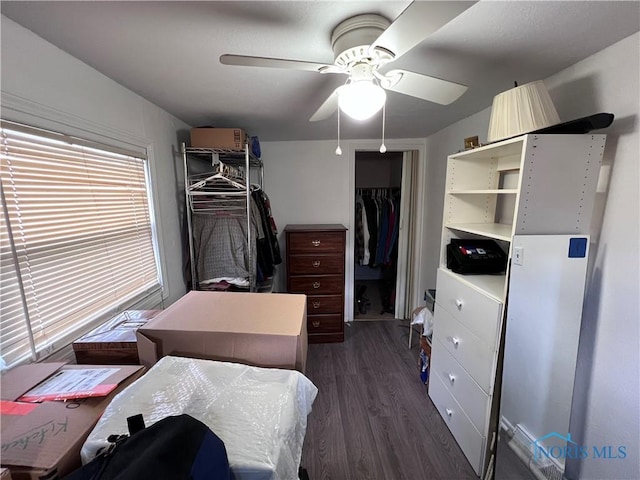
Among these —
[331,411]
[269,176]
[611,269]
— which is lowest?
[331,411]

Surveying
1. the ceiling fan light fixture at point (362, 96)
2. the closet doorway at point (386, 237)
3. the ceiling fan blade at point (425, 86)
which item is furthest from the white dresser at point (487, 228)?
the closet doorway at point (386, 237)

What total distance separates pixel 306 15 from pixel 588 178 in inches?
51.2

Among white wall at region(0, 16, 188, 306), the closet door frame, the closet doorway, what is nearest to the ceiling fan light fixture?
white wall at region(0, 16, 188, 306)

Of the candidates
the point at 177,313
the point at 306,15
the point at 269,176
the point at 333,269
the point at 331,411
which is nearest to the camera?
the point at 306,15

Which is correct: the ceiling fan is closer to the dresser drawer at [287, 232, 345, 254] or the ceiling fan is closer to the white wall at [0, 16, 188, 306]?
the white wall at [0, 16, 188, 306]

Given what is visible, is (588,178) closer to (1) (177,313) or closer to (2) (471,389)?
(2) (471,389)

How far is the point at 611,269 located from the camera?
1101mm

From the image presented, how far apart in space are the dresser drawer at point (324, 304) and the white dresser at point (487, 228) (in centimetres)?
99

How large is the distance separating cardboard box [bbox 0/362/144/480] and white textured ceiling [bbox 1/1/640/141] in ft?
4.07

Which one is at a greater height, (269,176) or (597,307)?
(269,176)

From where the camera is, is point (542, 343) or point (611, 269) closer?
point (611, 269)

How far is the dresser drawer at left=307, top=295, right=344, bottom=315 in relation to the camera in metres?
2.59

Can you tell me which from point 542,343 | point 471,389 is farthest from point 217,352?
point 542,343

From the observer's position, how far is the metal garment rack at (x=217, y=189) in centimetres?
203
